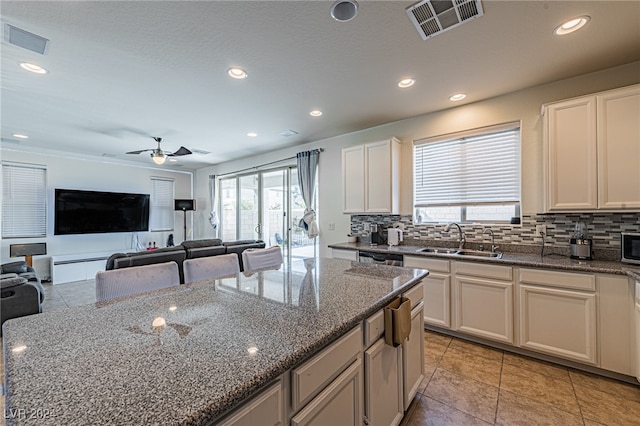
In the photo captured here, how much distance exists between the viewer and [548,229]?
2775 mm

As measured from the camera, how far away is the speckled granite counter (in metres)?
0.64

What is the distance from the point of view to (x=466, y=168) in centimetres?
332

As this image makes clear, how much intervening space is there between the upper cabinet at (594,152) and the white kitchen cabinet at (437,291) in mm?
1135

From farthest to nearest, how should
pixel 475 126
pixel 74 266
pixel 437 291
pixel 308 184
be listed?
pixel 74 266 < pixel 308 184 < pixel 475 126 < pixel 437 291

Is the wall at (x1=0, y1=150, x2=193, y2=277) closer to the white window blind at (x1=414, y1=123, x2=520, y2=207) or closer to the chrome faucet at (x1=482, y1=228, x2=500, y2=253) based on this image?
the white window blind at (x1=414, y1=123, x2=520, y2=207)

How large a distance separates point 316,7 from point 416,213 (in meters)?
2.73

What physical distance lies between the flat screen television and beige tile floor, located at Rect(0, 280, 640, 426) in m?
4.32

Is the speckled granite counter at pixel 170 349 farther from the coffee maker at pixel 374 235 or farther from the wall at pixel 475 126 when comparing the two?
the wall at pixel 475 126

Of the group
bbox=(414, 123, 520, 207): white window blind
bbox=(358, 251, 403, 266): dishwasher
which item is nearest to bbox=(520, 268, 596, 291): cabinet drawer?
bbox=(414, 123, 520, 207): white window blind

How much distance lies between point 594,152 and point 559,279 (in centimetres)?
113

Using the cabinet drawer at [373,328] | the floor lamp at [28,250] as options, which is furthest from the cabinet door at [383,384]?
the floor lamp at [28,250]

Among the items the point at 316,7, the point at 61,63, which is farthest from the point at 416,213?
the point at 61,63

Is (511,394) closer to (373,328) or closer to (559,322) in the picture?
(559,322)

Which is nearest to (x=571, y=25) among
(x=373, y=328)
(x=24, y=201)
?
(x=373, y=328)
